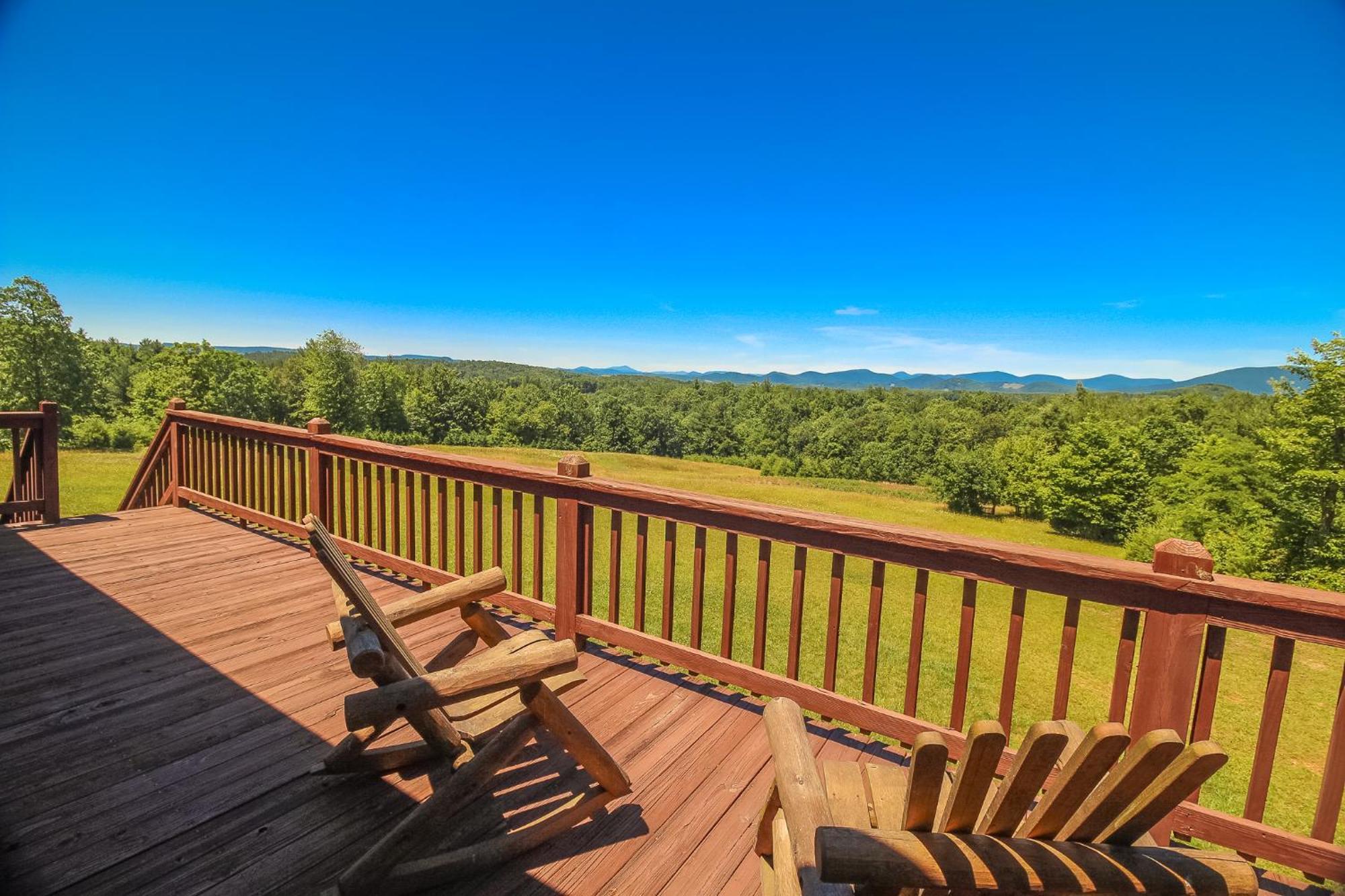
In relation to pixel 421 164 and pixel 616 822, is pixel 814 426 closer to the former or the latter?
pixel 421 164

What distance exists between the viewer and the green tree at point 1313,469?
18141mm

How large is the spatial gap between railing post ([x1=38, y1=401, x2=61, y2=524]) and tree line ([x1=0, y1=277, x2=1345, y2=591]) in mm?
21759

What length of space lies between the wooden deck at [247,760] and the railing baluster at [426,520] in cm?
65

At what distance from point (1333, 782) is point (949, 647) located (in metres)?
10.8

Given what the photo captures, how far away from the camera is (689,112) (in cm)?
2086

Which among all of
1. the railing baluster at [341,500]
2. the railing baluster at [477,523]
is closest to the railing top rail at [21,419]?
the railing baluster at [341,500]

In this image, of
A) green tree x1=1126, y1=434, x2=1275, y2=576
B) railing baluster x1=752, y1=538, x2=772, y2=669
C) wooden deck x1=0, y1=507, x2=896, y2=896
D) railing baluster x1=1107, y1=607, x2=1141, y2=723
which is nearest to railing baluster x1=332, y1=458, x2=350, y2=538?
wooden deck x1=0, y1=507, x2=896, y2=896

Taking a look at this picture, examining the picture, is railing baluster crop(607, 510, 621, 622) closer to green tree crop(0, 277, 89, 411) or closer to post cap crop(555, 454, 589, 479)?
post cap crop(555, 454, 589, 479)

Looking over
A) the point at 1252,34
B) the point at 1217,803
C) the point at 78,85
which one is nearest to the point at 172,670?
the point at 1217,803

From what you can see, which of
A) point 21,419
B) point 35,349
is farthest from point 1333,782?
point 35,349

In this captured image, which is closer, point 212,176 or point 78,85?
point 78,85

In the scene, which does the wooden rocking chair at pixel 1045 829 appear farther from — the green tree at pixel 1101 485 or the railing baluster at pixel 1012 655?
the green tree at pixel 1101 485

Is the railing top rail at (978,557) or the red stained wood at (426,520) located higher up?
the railing top rail at (978,557)

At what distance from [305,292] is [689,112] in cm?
3434
